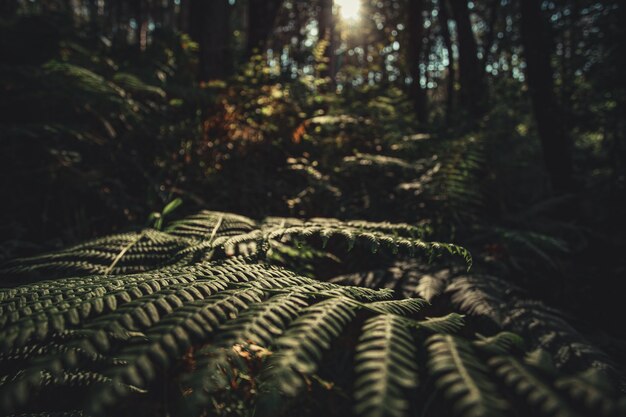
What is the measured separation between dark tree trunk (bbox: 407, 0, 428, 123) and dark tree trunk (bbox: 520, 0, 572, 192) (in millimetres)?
2161

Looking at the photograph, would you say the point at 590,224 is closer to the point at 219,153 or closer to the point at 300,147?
the point at 300,147

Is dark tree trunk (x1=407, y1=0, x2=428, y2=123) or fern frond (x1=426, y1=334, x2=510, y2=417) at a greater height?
dark tree trunk (x1=407, y1=0, x2=428, y2=123)

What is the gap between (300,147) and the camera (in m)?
3.22

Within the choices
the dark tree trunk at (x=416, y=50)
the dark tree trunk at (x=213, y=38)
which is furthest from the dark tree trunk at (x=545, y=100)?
the dark tree trunk at (x=213, y=38)

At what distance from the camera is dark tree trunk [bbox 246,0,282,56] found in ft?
15.5

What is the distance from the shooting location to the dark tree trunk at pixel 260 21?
4727 millimetres

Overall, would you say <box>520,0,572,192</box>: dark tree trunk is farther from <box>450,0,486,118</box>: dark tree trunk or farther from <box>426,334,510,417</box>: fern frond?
<box>426,334,510,417</box>: fern frond

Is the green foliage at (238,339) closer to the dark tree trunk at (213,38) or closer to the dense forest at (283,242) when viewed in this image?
the dense forest at (283,242)

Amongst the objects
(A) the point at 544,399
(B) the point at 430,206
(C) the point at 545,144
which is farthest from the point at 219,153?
(C) the point at 545,144

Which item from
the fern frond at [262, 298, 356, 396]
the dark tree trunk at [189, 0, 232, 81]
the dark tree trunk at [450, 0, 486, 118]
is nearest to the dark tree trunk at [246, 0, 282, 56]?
the dark tree trunk at [189, 0, 232, 81]

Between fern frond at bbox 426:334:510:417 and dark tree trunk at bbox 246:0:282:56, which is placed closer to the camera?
fern frond at bbox 426:334:510:417

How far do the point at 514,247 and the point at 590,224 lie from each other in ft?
3.83

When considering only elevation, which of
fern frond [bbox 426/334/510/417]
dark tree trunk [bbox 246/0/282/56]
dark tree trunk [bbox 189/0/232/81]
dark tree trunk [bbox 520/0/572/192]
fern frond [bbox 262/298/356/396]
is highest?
dark tree trunk [bbox 246/0/282/56]

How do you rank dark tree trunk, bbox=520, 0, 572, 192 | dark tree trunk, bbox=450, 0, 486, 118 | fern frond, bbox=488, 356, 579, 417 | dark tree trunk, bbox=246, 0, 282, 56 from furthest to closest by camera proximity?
dark tree trunk, bbox=450, 0, 486, 118 → dark tree trunk, bbox=246, 0, 282, 56 → dark tree trunk, bbox=520, 0, 572, 192 → fern frond, bbox=488, 356, 579, 417
